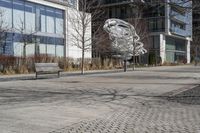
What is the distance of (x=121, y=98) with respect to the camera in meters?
14.3

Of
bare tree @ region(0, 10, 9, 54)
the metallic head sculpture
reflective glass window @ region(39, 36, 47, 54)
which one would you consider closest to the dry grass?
bare tree @ region(0, 10, 9, 54)

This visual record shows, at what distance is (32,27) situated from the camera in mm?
43750

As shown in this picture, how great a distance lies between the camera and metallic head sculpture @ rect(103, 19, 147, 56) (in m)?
53.1

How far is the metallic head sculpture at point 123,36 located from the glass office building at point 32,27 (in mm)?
8591

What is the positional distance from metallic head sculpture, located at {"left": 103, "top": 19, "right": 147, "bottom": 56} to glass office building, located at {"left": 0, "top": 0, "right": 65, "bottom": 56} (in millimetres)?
8591

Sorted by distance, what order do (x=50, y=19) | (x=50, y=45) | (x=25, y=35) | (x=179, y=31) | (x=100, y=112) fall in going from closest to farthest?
(x=100, y=112)
(x=25, y=35)
(x=50, y=45)
(x=50, y=19)
(x=179, y=31)

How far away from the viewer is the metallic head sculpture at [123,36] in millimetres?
53062

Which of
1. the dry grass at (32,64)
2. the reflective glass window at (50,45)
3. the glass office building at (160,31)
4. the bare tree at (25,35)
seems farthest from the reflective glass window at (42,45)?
the glass office building at (160,31)

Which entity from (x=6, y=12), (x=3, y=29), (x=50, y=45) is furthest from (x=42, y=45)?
(x=3, y=29)

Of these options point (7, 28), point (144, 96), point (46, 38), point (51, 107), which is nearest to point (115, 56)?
point (46, 38)

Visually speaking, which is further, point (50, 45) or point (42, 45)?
point (50, 45)

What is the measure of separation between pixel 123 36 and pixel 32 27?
48.7ft

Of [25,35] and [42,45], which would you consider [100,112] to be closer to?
[25,35]

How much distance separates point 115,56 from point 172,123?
152 ft
